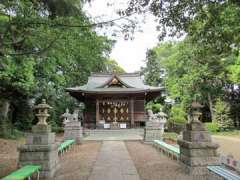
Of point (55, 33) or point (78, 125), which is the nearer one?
point (55, 33)

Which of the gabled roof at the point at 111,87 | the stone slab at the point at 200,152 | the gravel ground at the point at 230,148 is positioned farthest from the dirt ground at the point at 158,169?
the gabled roof at the point at 111,87

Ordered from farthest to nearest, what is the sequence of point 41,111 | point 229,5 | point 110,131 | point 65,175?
point 110,131, point 41,111, point 65,175, point 229,5

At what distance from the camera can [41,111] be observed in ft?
30.6

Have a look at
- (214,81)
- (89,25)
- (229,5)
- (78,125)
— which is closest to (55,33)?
(89,25)

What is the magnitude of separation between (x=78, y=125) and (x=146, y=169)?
1050cm

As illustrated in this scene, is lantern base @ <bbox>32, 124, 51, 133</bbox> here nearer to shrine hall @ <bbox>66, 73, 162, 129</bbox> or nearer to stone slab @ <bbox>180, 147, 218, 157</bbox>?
stone slab @ <bbox>180, 147, 218, 157</bbox>

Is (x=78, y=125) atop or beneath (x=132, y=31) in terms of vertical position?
beneath

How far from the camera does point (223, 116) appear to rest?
113 ft

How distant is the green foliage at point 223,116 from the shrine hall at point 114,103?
8.64m

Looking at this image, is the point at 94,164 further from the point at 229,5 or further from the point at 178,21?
the point at 229,5

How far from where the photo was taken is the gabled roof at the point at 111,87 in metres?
27.9

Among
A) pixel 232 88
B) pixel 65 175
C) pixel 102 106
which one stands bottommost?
pixel 65 175

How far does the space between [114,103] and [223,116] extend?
12754 mm

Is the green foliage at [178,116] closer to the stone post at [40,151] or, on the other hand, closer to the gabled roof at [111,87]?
the gabled roof at [111,87]
